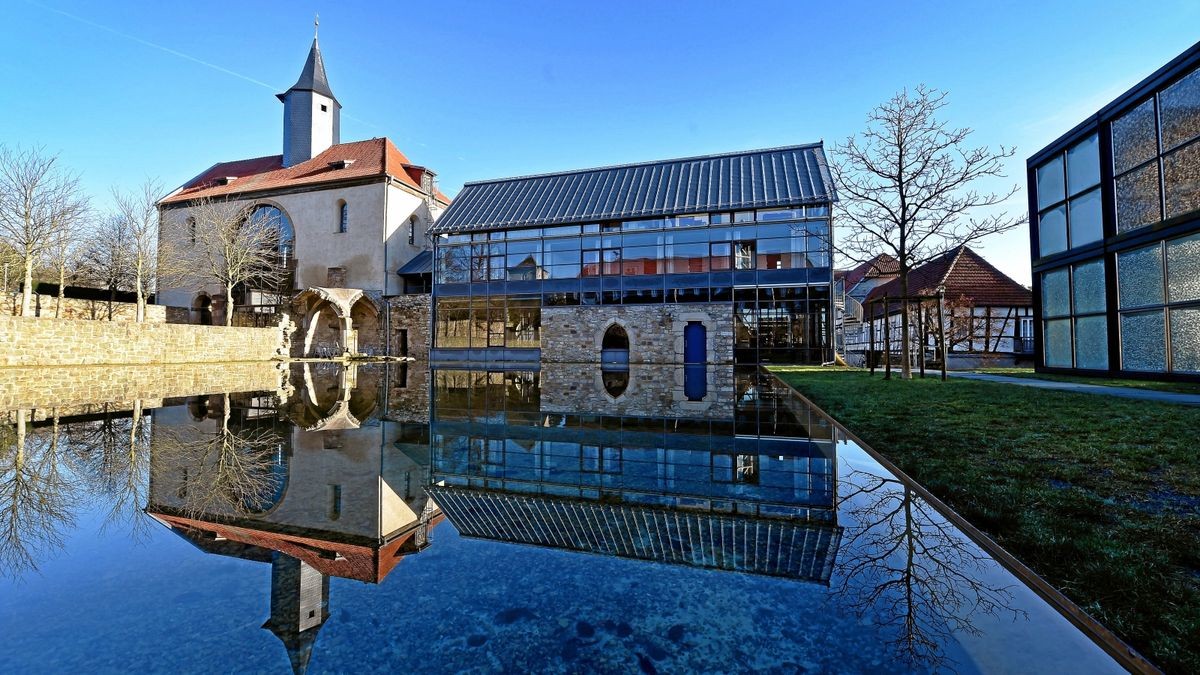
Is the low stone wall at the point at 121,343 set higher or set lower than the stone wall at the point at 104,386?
higher

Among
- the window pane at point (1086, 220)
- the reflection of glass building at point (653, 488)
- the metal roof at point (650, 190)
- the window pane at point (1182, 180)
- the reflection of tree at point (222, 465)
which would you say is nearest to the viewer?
the reflection of glass building at point (653, 488)

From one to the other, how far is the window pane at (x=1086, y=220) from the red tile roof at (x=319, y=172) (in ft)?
101

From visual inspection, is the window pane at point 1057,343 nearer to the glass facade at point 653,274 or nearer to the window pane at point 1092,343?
the window pane at point 1092,343

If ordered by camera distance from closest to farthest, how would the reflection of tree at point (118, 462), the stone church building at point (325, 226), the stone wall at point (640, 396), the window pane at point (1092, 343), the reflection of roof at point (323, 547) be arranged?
1. the reflection of roof at point (323, 547)
2. the reflection of tree at point (118, 462)
3. the stone wall at point (640, 396)
4. the window pane at point (1092, 343)
5. the stone church building at point (325, 226)

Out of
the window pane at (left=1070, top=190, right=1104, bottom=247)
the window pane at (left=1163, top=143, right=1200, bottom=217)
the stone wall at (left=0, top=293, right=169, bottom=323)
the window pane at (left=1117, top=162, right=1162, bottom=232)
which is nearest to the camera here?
the window pane at (left=1163, top=143, right=1200, bottom=217)

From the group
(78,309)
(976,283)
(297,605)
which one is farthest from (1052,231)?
(78,309)

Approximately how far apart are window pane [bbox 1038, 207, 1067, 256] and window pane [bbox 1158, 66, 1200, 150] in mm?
3267

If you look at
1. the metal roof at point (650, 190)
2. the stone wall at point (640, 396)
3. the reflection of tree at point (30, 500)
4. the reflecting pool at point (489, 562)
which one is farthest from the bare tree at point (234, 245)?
the reflecting pool at point (489, 562)

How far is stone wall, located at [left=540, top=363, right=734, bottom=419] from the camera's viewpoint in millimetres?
9266

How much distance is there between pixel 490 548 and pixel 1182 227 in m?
15.5

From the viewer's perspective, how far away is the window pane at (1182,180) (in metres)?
11.0

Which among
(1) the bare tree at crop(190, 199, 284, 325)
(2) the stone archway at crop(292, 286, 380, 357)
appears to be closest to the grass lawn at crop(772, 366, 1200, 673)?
(2) the stone archway at crop(292, 286, 380, 357)

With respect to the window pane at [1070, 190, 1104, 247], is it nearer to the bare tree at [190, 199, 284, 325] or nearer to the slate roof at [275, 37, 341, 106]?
the bare tree at [190, 199, 284, 325]

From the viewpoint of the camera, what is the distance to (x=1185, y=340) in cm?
1113
